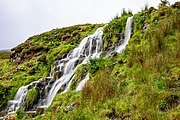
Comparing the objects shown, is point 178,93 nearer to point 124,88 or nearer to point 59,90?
point 124,88

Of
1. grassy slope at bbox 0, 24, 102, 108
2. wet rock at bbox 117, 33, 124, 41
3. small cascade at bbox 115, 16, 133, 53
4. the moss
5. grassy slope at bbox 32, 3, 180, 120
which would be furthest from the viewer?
grassy slope at bbox 0, 24, 102, 108

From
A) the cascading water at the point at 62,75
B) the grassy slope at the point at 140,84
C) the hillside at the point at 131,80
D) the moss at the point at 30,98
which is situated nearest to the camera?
the grassy slope at the point at 140,84


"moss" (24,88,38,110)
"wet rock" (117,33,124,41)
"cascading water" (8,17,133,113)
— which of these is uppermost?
"wet rock" (117,33,124,41)

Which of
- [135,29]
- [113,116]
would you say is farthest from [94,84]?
[135,29]

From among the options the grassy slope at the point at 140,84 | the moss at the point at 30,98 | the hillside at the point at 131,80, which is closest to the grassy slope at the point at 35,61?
the hillside at the point at 131,80

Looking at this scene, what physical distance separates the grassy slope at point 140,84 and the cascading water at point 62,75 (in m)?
1.55

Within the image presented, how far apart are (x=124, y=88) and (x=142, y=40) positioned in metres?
3.64

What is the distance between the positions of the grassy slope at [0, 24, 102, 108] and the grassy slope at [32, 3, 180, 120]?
5.53 meters

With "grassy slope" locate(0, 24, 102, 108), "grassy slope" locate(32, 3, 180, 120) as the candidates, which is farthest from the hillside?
"grassy slope" locate(0, 24, 102, 108)

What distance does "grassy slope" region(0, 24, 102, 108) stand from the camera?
1634 cm

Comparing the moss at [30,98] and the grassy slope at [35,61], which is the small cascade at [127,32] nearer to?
the moss at [30,98]

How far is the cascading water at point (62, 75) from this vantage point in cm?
1298

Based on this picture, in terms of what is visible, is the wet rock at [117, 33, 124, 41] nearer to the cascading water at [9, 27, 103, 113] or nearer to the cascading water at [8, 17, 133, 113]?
the cascading water at [8, 17, 133, 113]

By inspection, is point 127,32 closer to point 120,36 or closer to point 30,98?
point 120,36
